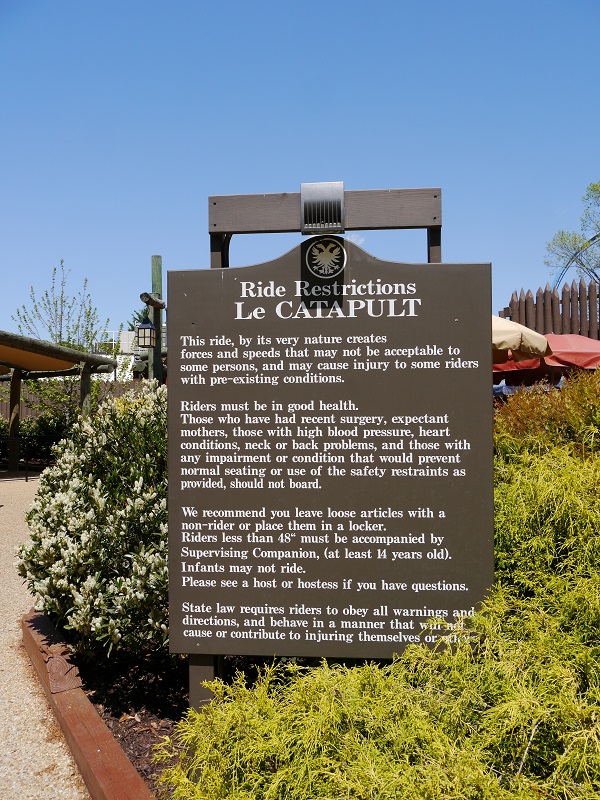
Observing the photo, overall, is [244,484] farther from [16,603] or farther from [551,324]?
[551,324]

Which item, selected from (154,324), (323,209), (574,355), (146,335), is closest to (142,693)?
(323,209)

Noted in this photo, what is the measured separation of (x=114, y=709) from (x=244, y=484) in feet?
6.08

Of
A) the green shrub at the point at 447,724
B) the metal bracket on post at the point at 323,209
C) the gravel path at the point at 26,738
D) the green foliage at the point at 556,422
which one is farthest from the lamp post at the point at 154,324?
the green shrub at the point at 447,724

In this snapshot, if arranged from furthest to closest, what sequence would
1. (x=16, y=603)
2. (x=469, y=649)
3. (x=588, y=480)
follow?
(x=16, y=603) → (x=588, y=480) → (x=469, y=649)

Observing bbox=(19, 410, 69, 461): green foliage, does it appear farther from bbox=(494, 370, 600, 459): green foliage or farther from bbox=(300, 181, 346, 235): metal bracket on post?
bbox=(300, 181, 346, 235): metal bracket on post

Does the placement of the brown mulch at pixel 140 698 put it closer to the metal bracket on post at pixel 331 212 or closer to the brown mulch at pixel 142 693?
the brown mulch at pixel 142 693

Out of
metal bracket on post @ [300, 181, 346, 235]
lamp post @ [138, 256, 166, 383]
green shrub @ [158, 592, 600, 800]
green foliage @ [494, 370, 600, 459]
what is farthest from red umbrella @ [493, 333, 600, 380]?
green shrub @ [158, 592, 600, 800]

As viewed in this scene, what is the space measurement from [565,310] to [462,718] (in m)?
11.4

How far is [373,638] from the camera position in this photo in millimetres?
2652


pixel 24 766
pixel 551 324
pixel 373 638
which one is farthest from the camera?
pixel 551 324

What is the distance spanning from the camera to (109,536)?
12.1 ft

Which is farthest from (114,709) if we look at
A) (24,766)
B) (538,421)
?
(538,421)

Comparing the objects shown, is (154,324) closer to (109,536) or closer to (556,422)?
(109,536)

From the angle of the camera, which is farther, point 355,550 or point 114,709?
point 114,709
